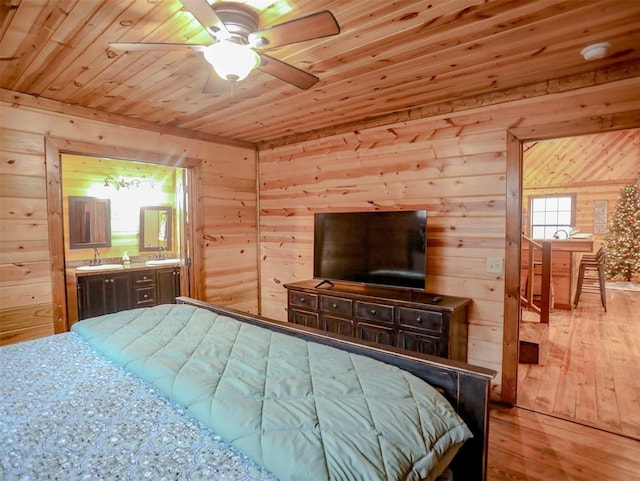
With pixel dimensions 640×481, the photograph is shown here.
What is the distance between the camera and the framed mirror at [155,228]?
5098 millimetres

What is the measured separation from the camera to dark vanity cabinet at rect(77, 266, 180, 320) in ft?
13.1

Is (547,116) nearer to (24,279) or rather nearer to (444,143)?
(444,143)

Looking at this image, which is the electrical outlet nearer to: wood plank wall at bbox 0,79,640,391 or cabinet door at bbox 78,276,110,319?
wood plank wall at bbox 0,79,640,391

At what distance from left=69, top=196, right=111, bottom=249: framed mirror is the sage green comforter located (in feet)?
10.6

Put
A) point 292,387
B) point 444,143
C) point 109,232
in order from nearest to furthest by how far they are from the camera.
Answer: point 292,387 → point 444,143 → point 109,232

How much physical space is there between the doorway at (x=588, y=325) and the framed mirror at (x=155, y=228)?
4.61 m

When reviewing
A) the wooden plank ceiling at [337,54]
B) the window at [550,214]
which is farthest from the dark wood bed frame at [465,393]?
the window at [550,214]

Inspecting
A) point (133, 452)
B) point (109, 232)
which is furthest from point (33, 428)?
point (109, 232)

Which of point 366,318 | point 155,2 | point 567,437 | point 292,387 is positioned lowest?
point 567,437

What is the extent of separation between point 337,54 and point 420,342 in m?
2.03

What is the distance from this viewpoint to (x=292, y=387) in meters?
1.30

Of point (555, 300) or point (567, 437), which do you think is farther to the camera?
point (555, 300)

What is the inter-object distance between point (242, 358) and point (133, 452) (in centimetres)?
58

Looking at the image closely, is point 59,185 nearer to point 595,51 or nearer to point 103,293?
point 103,293
